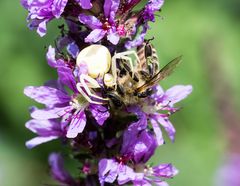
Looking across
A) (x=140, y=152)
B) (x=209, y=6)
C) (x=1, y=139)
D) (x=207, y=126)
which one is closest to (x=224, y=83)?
(x=140, y=152)

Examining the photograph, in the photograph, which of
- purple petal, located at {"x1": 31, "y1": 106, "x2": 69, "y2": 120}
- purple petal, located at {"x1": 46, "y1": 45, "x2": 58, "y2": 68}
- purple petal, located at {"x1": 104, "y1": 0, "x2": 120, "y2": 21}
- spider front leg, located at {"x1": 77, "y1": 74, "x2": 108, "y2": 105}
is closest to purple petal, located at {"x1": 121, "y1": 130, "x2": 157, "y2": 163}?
spider front leg, located at {"x1": 77, "y1": 74, "x2": 108, "y2": 105}

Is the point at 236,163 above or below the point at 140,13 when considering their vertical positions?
below

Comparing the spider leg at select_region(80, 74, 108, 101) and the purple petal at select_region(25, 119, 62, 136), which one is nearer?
the spider leg at select_region(80, 74, 108, 101)

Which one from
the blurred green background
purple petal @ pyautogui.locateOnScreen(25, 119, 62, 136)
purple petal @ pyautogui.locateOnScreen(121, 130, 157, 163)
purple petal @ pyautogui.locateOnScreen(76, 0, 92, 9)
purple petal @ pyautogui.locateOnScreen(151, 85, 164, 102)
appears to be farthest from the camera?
the blurred green background

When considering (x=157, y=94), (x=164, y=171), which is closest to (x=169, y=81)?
(x=157, y=94)

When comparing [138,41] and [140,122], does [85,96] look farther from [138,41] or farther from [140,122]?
[138,41]

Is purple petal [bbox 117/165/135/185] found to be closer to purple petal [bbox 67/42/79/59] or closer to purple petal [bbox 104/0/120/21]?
purple petal [bbox 67/42/79/59]

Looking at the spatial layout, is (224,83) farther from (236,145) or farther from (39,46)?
(39,46)
